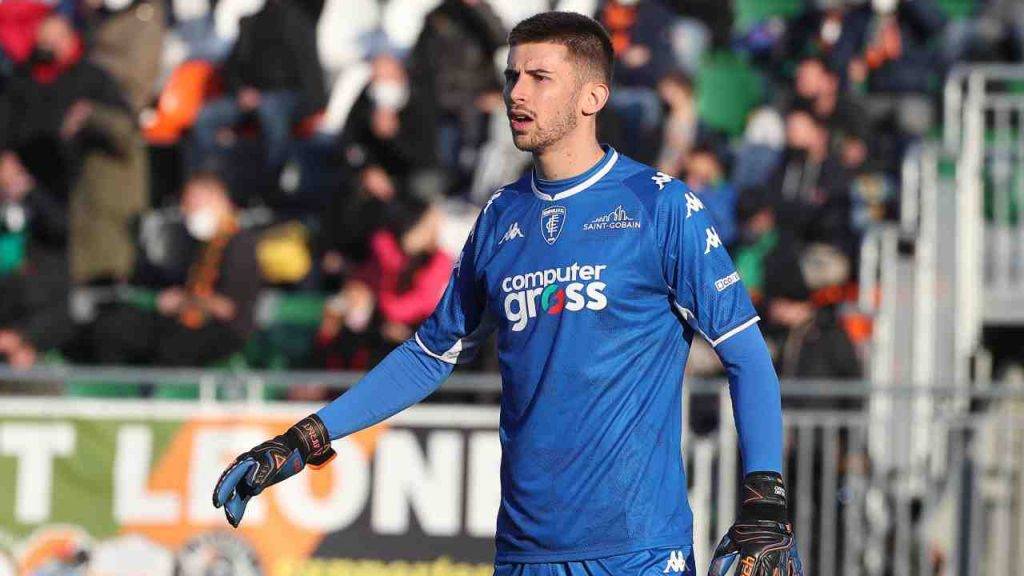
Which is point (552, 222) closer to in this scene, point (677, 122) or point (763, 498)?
point (763, 498)

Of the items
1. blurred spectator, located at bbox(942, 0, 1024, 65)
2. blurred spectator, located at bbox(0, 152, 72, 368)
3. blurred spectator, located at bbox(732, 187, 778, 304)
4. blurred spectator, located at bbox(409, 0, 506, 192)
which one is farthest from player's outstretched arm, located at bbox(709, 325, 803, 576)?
blurred spectator, located at bbox(942, 0, 1024, 65)

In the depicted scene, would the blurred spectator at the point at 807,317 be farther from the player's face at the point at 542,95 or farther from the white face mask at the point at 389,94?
the player's face at the point at 542,95

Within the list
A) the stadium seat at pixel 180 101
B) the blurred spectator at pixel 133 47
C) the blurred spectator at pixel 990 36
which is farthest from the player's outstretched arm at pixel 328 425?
the blurred spectator at pixel 990 36

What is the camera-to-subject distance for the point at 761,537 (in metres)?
4.72

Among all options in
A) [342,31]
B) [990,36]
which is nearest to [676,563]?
[342,31]

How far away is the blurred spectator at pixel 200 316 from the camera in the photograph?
12336 mm

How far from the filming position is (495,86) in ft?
45.6

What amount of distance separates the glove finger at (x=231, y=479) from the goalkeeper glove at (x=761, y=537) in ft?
4.70

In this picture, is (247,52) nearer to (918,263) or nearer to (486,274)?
(918,263)

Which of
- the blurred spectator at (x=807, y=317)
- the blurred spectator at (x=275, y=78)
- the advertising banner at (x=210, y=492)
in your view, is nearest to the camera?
the advertising banner at (x=210, y=492)

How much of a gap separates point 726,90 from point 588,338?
425 inches

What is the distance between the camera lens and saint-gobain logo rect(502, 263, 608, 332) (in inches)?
204

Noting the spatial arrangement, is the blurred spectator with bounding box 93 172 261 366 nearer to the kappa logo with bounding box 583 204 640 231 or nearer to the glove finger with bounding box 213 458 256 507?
the glove finger with bounding box 213 458 256 507

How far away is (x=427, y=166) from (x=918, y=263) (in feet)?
12.1
